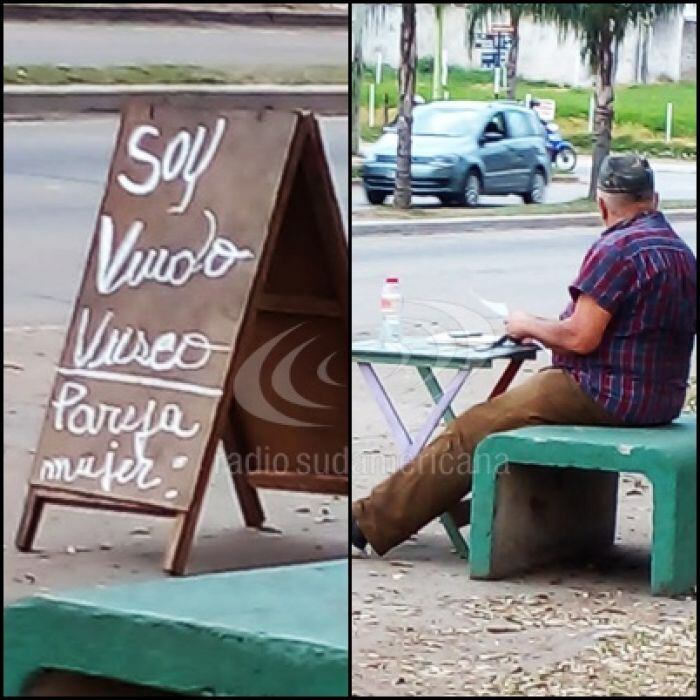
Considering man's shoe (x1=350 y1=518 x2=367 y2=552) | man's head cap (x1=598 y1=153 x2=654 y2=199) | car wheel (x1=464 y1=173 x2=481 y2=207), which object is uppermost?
man's head cap (x1=598 y1=153 x2=654 y2=199)

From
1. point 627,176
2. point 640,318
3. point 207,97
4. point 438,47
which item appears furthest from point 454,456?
point 207,97

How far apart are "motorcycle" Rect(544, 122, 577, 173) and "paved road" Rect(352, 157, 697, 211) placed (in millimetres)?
54

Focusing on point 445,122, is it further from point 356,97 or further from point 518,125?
point 356,97

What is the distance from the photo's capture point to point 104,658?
2975mm

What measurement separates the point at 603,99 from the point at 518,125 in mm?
184

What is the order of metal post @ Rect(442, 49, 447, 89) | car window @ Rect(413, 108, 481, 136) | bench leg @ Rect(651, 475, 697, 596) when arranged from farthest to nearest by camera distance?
bench leg @ Rect(651, 475, 697, 596), car window @ Rect(413, 108, 481, 136), metal post @ Rect(442, 49, 447, 89)

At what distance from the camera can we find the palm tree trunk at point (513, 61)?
3.79 meters

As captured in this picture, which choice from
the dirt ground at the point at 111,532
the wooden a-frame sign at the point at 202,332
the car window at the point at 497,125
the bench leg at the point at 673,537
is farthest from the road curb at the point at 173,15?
the bench leg at the point at 673,537

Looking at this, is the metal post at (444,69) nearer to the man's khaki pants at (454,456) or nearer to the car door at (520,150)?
the car door at (520,150)

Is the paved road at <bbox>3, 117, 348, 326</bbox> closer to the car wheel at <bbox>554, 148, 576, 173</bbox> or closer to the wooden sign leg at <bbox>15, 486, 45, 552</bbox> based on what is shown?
the wooden sign leg at <bbox>15, 486, 45, 552</bbox>

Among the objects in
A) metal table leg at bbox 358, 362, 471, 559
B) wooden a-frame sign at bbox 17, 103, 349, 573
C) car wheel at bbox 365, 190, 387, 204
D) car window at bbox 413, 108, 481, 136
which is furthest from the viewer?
metal table leg at bbox 358, 362, 471, 559

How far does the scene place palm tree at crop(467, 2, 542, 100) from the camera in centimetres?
363

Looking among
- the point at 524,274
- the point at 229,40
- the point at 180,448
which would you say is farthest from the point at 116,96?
the point at 524,274

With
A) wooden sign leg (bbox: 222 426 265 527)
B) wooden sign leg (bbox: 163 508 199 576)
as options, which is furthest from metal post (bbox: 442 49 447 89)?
wooden sign leg (bbox: 163 508 199 576)
